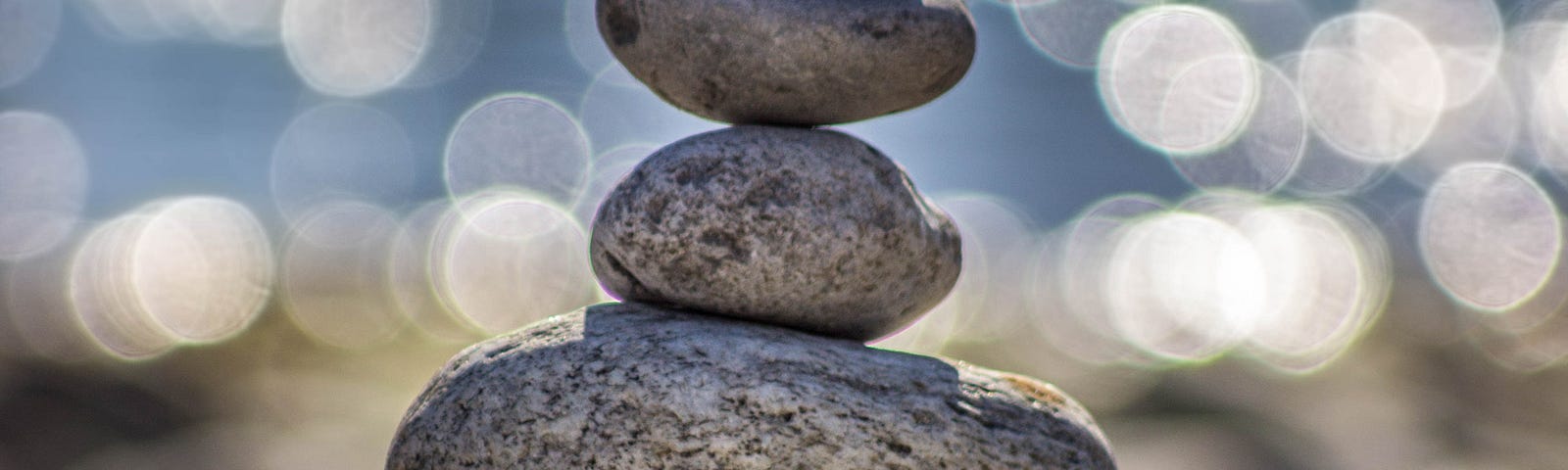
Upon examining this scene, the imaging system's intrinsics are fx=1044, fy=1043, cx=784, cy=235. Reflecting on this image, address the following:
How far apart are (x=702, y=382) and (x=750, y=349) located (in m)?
0.24

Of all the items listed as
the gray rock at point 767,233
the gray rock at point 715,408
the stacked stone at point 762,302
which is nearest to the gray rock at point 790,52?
the stacked stone at point 762,302

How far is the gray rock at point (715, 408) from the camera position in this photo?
3.24 meters

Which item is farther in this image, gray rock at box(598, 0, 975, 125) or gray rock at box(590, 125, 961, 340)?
gray rock at box(598, 0, 975, 125)

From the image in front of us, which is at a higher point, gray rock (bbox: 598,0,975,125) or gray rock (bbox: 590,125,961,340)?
gray rock (bbox: 598,0,975,125)

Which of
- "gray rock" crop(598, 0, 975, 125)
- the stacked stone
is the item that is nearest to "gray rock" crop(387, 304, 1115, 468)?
the stacked stone

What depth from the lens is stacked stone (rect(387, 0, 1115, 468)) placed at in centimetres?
329

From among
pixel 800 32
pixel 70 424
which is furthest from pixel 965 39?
pixel 70 424

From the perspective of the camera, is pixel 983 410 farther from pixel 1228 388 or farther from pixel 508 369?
pixel 1228 388

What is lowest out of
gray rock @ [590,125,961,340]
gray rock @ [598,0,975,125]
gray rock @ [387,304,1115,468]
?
gray rock @ [387,304,1115,468]

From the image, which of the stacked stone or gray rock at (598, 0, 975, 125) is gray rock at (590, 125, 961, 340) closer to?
the stacked stone

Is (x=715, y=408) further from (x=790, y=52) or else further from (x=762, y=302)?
(x=790, y=52)

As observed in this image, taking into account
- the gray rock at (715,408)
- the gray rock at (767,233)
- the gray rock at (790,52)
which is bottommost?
the gray rock at (715,408)

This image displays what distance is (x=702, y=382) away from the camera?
3334mm

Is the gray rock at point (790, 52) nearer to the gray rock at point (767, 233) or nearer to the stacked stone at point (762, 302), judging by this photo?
the stacked stone at point (762, 302)
